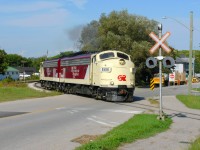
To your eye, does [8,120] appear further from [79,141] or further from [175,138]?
[175,138]

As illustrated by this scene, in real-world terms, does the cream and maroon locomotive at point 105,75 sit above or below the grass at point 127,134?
above

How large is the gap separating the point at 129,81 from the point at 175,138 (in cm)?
1640

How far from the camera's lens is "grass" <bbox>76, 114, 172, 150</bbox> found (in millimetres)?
10078

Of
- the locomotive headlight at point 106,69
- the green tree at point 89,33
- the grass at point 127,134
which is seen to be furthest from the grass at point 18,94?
the green tree at point 89,33

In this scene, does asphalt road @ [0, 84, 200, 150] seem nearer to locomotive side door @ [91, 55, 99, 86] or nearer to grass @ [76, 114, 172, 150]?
grass @ [76, 114, 172, 150]

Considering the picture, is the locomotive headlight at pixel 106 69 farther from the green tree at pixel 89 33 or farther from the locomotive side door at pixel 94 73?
the green tree at pixel 89 33

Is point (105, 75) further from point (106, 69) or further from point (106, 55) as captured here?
point (106, 55)

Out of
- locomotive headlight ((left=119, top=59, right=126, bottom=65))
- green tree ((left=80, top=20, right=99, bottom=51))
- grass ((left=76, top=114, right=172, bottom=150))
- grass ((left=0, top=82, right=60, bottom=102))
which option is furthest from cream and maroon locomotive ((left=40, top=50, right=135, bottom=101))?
green tree ((left=80, top=20, right=99, bottom=51))

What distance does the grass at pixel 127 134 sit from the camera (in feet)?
33.1

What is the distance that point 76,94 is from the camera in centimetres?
→ 3628

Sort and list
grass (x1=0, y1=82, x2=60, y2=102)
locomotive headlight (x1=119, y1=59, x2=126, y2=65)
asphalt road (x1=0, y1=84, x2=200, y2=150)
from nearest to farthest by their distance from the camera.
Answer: asphalt road (x1=0, y1=84, x2=200, y2=150) < locomotive headlight (x1=119, y1=59, x2=126, y2=65) < grass (x1=0, y1=82, x2=60, y2=102)

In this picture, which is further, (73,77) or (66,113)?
(73,77)

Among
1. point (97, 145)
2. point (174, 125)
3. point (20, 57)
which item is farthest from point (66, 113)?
point (20, 57)

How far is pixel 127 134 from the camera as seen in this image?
39.3 ft
